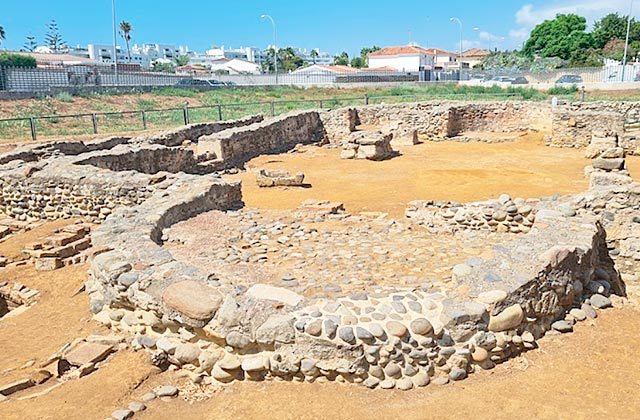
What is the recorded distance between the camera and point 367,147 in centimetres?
1920

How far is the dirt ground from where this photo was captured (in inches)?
519

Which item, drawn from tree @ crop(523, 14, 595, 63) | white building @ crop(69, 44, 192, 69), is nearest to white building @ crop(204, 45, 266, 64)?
white building @ crop(69, 44, 192, 69)

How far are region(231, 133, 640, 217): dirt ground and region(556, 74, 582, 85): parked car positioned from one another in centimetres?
2926

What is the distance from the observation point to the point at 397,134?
23.5 m

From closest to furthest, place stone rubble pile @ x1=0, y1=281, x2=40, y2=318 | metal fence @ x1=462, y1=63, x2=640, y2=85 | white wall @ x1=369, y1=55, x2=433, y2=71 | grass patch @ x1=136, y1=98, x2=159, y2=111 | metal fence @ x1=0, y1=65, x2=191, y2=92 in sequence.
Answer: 1. stone rubble pile @ x1=0, y1=281, x2=40, y2=318
2. grass patch @ x1=136, y1=98, x2=159, y2=111
3. metal fence @ x1=0, y1=65, x2=191, y2=92
4. metal fence @ x1=462, y1=63, x2=640, y2=85
5. white wall @ x1=369, y1=55, x2=433, y2=71

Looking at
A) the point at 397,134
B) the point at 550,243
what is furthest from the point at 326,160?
the point at 550,243

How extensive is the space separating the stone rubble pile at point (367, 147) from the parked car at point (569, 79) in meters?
34.7

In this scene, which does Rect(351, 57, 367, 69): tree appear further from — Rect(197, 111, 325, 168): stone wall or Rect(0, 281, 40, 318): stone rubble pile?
Rect(0, 281, 40, 318): stone rubble pile

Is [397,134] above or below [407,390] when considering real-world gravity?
above

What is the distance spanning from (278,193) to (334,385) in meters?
9.43

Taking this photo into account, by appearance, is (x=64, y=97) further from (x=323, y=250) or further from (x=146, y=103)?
(x=323, y=250)

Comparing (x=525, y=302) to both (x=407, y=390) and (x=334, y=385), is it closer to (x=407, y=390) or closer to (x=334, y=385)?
(x=407, y=390)

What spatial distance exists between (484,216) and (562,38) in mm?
76524

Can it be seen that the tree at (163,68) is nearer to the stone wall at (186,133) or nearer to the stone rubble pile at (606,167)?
the stone wall at (186,133)
